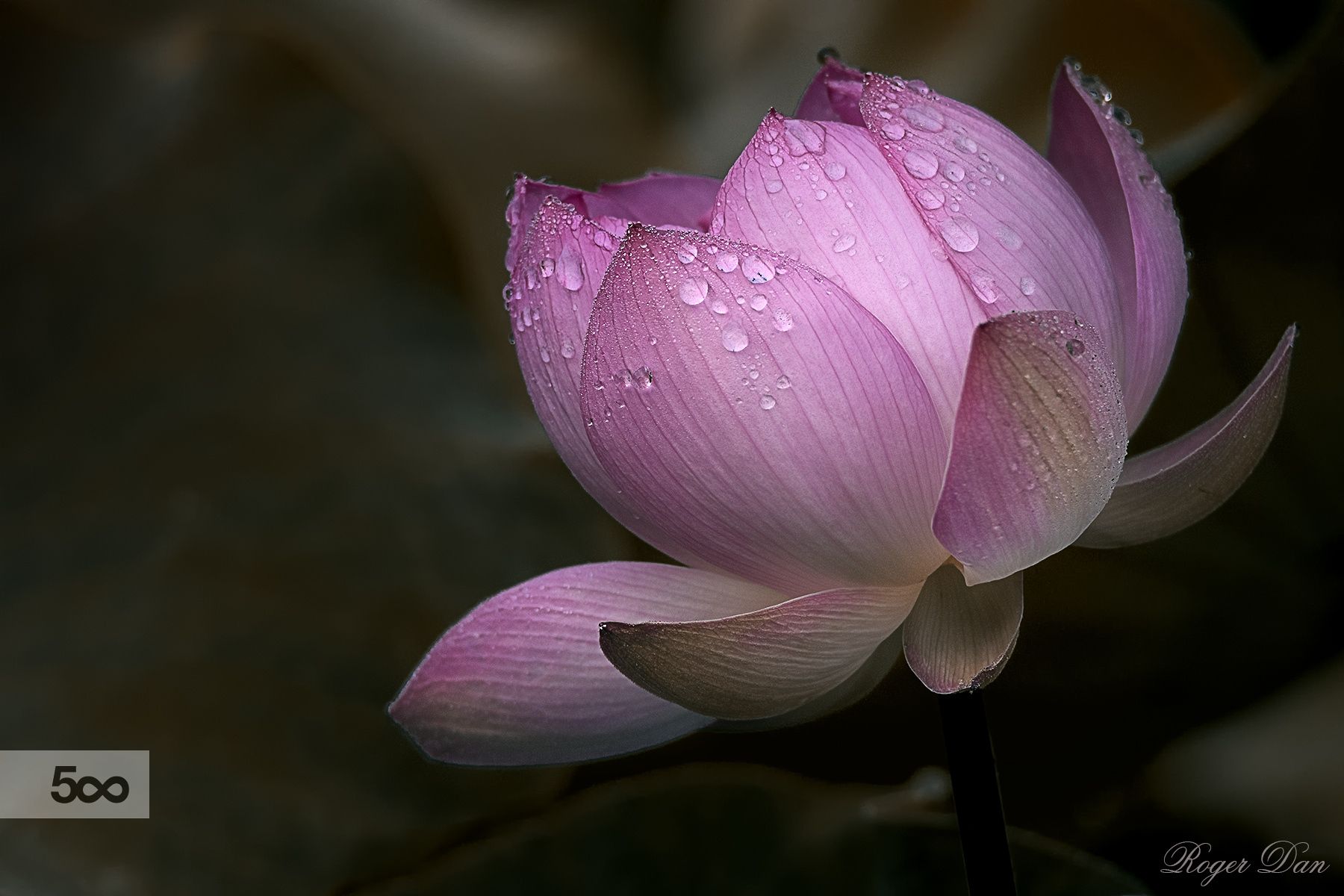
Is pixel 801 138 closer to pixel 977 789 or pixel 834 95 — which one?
pixel 834 95

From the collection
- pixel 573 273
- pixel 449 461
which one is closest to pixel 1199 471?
pixel 573 273

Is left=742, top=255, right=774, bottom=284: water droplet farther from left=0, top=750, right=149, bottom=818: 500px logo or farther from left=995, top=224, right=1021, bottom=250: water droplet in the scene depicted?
left=0, top=750, right=149, bottom=818: 500px logo

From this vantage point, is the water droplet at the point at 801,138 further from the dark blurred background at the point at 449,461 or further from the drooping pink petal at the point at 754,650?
the dark blurred background at the point at 449,461

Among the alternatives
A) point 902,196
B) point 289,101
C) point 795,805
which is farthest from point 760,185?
point 289,101

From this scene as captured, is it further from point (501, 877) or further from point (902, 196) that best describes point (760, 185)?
point (501, 877)

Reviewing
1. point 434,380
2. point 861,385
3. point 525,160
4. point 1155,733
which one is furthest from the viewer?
point 525,160

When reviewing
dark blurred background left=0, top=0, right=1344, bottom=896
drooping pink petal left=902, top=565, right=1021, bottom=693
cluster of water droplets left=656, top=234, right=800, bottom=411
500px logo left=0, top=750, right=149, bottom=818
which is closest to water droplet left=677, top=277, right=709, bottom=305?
cluster of water droplets left=656, top=234, right=800, bottom=411
